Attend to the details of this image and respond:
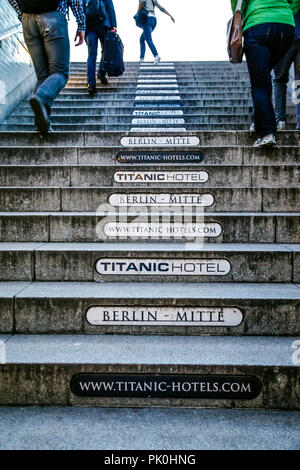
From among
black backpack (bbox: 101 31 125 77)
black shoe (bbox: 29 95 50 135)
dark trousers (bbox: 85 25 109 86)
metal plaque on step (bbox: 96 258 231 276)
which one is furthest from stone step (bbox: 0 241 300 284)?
black backpack (bbox: 101 31 125 77)

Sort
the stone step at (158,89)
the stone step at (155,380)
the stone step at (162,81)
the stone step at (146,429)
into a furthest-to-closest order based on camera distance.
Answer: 1. the stone step at (162,81)
2. the stone step at (158,89)
3. the stone step at (155,380)
4. the stone step at (146,429)

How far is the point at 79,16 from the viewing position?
4254 millimetres

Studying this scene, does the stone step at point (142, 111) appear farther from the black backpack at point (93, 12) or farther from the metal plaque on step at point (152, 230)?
the metal plaque on step at point (152, 230)

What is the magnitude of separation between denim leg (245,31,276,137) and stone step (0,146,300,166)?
22 cm

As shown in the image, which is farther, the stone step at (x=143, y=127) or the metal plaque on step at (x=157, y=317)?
the stone step at (x=143, y=127)

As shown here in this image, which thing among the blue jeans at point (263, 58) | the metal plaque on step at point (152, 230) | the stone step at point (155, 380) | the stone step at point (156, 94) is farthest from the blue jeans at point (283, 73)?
the stone step at point (155, 380)

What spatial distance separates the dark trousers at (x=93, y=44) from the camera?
5.90 meters

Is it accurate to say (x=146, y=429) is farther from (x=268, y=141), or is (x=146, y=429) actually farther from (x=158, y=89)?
(x=158, y=89)

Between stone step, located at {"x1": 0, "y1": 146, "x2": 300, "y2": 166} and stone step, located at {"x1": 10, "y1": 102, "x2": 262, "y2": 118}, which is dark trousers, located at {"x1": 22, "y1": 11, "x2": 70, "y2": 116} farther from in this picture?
stone step, located at {"x1": 10, "y1": 102, "x2": 262, "y2": 118}

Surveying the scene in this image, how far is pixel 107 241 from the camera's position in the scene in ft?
9.00

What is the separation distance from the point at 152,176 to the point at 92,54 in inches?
142

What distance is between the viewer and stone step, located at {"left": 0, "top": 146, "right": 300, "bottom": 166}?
351 centimetres

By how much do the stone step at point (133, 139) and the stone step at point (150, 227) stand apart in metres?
1.41

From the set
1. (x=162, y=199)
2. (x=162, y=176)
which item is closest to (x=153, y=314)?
(x=162, y=199)
